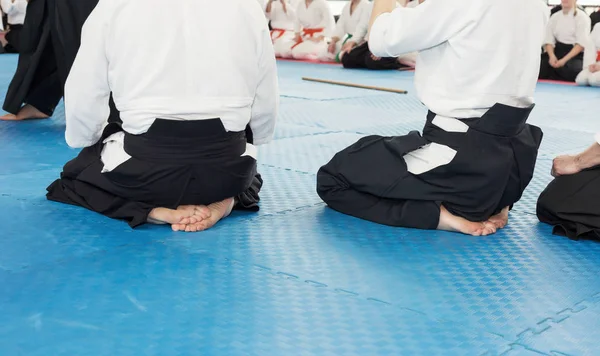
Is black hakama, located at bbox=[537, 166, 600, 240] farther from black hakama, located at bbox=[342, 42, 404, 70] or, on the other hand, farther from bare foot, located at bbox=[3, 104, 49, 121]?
black hakama, located at bbox=[342, 42, 404, 70]

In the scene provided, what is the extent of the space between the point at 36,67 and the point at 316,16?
25.5 feet

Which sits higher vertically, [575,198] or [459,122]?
[459,122]

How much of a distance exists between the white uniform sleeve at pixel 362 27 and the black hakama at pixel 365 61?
39 centimetres

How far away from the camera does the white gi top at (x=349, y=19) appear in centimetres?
1095

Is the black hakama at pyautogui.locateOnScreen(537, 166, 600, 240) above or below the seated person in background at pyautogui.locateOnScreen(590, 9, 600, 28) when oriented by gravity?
above

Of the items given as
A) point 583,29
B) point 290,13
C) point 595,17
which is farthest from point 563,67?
point 290,13

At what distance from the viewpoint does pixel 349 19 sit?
11203 mm

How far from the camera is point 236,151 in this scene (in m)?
2.70

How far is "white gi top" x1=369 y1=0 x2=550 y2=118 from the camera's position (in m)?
2.56

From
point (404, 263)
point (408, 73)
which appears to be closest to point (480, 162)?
point (404, 263)

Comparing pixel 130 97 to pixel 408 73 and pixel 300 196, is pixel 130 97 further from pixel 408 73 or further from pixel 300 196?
pixel 408 73

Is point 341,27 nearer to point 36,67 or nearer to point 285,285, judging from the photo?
point 36,67

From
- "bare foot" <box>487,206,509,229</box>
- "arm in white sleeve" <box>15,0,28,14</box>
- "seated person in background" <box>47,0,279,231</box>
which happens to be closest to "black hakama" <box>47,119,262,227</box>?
"seated person in background" <box>47,0,279,231</box>

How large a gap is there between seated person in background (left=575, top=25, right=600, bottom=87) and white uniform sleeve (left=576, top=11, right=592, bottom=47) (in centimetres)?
12
